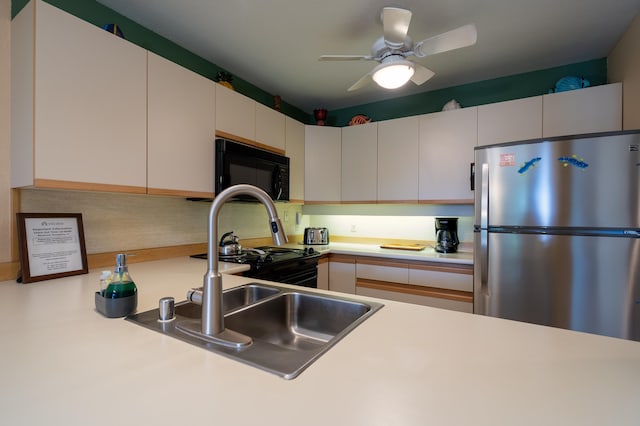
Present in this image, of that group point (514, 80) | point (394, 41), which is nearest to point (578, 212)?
point (394, 41)

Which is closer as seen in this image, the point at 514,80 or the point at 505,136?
the point at 505,136

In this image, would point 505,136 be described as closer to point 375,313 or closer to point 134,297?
point 375,313

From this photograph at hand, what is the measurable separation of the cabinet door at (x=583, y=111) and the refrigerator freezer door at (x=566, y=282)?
99 centimetres

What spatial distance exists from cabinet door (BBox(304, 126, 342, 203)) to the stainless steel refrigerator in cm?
143

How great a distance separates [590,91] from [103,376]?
9.81 ft

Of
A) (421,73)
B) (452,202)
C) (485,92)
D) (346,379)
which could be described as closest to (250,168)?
(421,73)

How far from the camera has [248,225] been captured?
268cm

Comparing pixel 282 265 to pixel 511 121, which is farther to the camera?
pixel 511 121

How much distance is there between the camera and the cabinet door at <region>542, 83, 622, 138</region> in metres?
1.98

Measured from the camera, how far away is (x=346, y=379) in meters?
0.56

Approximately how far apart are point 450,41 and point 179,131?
5.26ft

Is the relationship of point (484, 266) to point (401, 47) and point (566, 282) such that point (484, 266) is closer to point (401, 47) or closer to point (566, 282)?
point (566, 282)

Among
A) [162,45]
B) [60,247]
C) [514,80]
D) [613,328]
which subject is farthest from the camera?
[514,80]

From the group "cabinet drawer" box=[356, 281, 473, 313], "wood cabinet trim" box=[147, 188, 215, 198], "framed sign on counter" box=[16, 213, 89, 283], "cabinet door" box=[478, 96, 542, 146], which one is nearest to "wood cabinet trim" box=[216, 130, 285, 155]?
"wood cabinet trim" box=[147, 188, 215, 198]
